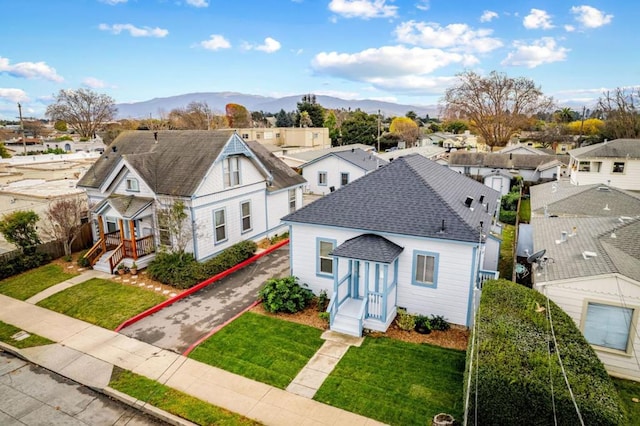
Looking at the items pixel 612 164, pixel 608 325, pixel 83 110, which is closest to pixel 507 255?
pixel 608 325

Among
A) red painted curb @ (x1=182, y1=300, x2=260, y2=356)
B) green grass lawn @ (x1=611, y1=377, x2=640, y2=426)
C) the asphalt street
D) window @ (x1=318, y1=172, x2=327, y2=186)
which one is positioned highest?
window @ (x1=318, y1=172, x2=327, y2=186)

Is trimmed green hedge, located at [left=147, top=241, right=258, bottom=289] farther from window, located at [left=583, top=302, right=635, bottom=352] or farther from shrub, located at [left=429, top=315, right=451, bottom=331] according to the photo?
window, located at [left=583, top=302, right=635, bottom=352]

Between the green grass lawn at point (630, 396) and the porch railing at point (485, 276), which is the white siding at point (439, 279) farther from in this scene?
the green grass lawn at point (630, 396)

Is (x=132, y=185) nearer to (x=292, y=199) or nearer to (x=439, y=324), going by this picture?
(x=292, y=199)

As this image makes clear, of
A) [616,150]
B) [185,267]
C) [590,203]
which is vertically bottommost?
[185,267]

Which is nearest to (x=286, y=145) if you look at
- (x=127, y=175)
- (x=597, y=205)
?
(x=127, y=175)

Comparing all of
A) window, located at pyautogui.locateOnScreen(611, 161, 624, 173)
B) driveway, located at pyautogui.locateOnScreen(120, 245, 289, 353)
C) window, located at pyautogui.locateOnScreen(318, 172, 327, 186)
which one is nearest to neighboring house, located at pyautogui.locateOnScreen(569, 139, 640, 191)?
window, located at pyautogui.locateOnScreen(611, 161, 624, 173)

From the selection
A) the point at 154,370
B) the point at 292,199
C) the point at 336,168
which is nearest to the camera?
the point at 154,370
